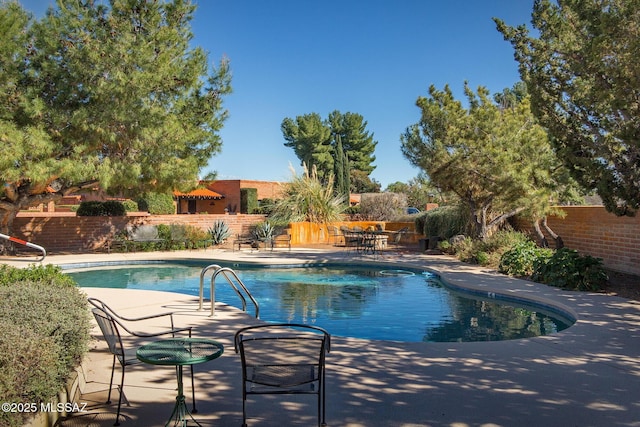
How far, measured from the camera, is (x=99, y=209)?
18016 millimetres

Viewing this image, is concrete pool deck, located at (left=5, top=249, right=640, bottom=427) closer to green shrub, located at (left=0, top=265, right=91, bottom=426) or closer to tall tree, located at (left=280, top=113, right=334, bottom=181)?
green shrub, located at (left=0, top=265, right=91, bottom=426)

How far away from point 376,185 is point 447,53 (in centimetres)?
2611

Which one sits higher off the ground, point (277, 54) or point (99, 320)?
point (277, 54)

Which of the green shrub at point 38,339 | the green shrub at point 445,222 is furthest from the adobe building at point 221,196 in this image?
the green shrub at point 38,339

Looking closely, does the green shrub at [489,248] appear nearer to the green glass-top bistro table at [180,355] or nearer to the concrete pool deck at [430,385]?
the concrete pool deck at [430,385]

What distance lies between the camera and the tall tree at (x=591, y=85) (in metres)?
8.10

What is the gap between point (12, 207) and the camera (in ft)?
49.6

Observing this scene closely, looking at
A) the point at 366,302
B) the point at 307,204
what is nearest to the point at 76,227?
the point at 307,204

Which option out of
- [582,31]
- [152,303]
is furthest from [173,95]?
[582,31]

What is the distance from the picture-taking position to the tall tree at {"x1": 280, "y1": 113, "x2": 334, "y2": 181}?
4359cm

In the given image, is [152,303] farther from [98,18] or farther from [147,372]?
[98,18]

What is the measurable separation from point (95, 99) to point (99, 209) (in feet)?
16.4

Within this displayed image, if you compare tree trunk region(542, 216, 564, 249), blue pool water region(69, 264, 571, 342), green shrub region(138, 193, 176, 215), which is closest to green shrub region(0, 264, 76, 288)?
blue pool water region(69, 264, 571, 342)

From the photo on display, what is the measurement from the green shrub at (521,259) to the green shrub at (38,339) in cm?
903
